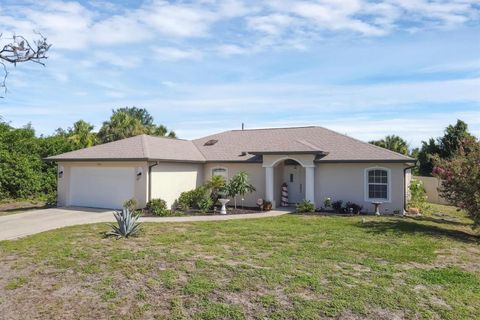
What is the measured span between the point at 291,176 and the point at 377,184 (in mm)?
4847

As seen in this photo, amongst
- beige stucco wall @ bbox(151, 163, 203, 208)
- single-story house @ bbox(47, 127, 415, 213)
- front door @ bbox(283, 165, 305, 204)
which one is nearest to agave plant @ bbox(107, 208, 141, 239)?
single-story house @ bbox(47, 127, 415, 213)

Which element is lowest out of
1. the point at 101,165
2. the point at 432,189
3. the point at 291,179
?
the point at 432,189

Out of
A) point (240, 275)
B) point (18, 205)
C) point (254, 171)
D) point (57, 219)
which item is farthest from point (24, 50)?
point (18, 205)

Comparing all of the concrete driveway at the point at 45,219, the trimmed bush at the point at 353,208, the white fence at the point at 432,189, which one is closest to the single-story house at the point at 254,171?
the trimmed bush at the point at 353,208

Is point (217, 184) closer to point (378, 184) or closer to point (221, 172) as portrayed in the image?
point (221, 172)

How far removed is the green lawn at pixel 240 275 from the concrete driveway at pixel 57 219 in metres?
1.57

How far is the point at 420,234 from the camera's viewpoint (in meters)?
13.9

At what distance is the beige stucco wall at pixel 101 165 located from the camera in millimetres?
19312

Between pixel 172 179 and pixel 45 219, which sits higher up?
pixel 172 179

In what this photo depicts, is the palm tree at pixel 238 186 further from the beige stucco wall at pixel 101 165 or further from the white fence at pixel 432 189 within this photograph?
the white fence at pixel 432 189

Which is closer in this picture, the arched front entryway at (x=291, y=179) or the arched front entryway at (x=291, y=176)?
the arched front entryway at (x=291, y=176)

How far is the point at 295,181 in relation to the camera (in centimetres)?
2266

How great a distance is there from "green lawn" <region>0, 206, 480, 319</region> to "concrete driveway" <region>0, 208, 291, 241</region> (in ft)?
5.14

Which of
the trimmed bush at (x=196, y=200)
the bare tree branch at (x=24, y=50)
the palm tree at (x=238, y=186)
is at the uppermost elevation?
the bare tree branch at (x=24, y=50)
